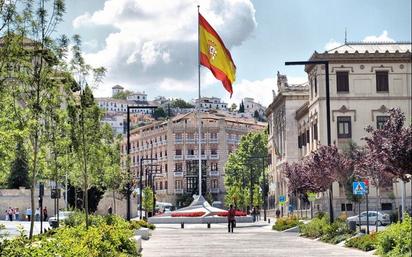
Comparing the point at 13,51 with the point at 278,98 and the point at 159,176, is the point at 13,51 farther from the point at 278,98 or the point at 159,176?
the point at 159,176

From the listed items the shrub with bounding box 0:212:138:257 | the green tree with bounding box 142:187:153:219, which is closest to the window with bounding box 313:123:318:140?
the green tree with bounding box 142:187:153:219

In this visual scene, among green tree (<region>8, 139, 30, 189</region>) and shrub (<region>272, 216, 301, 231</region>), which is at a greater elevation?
green tree (<region>8, 139, 30, 189</region>)

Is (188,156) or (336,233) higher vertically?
(188,156)

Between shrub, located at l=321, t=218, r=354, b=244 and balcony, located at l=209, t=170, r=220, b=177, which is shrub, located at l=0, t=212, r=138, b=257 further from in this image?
balcony, located at l=209, t=170, r=220, b=177

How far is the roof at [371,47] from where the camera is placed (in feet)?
228

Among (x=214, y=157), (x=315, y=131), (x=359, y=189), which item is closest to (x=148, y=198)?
(x=315, y=131)

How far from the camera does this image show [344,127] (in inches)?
2729

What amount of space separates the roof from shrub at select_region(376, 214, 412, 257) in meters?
48.6

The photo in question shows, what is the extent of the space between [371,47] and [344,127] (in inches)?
325

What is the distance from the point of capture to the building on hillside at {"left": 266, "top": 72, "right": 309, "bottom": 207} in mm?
89188

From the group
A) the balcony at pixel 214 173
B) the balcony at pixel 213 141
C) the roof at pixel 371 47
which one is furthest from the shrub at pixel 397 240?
the balcony at pixel 213 141

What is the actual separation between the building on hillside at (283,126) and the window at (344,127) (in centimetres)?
1588

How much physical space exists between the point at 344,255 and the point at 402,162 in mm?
3645

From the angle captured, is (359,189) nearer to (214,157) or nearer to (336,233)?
(336,233)
